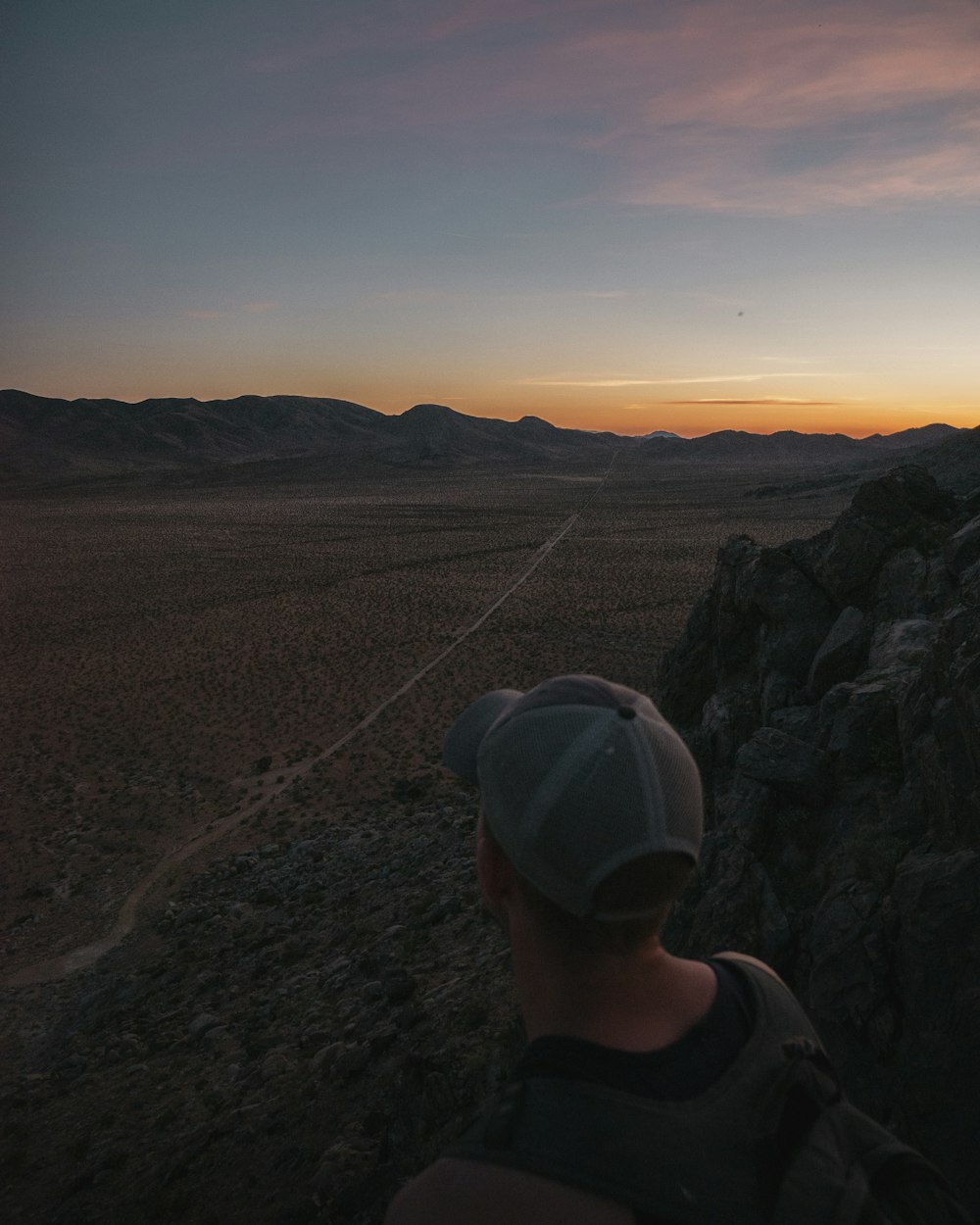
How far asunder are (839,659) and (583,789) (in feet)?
29.2

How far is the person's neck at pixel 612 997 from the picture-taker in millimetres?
1382

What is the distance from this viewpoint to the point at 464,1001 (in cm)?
752

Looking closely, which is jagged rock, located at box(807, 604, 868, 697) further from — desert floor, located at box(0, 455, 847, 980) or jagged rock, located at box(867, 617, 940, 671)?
desert floor, located at box(0, 455, 847, 980)

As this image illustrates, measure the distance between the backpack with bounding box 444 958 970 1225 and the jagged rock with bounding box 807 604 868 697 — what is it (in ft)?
28.0

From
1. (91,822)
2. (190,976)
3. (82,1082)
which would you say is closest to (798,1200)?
(82,1082)

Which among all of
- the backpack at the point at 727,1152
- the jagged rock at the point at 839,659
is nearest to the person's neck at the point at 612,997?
the backpack at the point at 727,1152

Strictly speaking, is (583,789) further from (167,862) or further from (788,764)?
(167,862)

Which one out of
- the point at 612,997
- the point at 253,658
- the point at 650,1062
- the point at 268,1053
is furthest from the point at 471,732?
the point at 253,658

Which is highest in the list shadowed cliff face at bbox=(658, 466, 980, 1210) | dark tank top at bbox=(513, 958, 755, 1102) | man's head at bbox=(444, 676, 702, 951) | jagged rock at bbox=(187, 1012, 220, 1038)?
man's head at bbox=(444, 676, 702, 951)

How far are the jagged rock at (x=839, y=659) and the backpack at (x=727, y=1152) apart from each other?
28.0ft

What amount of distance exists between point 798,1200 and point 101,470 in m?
178

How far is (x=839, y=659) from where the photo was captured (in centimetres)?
930

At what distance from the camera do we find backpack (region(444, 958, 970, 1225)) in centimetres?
119

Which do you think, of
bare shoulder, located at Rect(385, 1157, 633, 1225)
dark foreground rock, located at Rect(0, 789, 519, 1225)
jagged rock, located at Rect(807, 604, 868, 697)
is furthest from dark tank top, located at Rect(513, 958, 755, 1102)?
jagged rock, located at Rect(807, 604, 868, 697)
